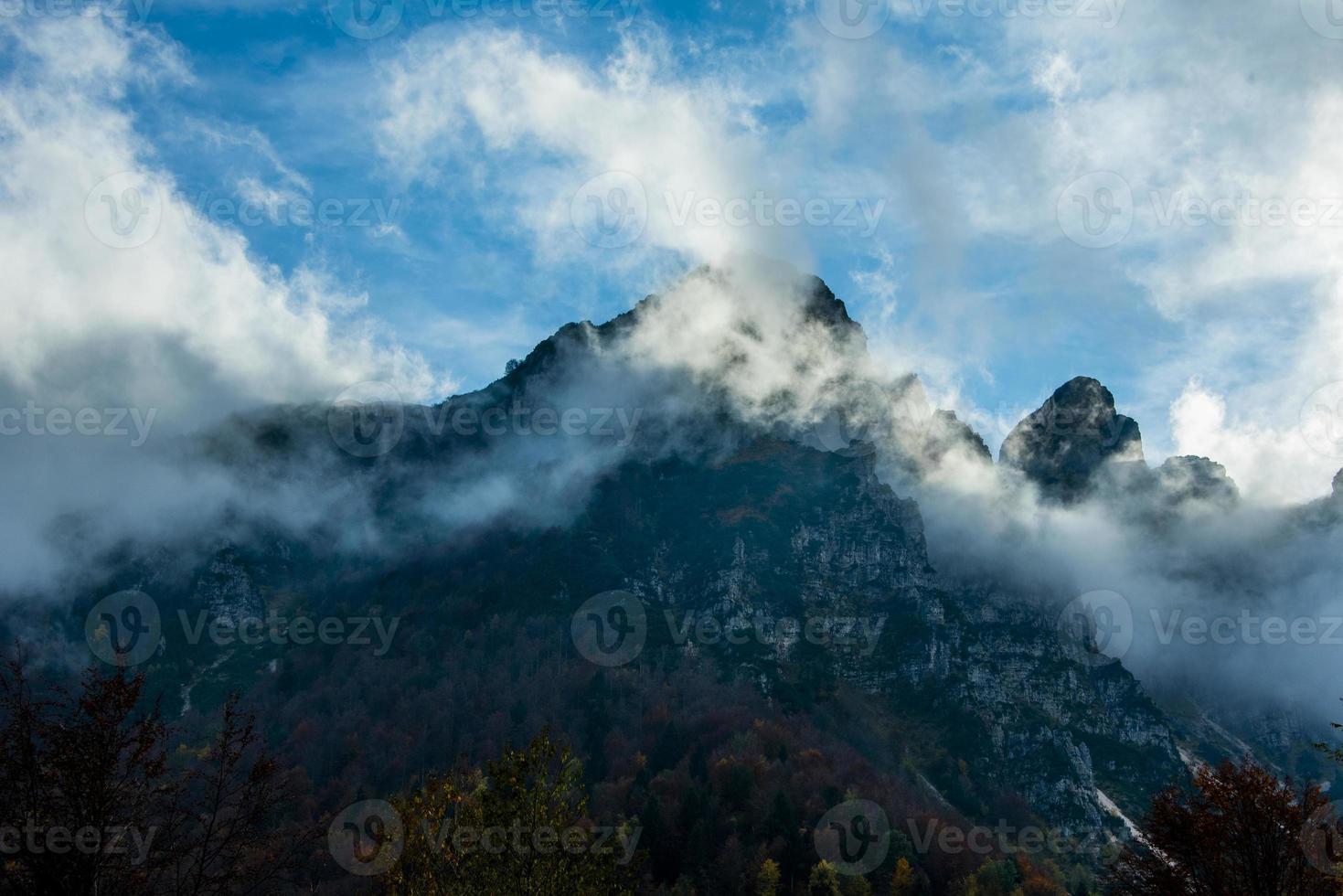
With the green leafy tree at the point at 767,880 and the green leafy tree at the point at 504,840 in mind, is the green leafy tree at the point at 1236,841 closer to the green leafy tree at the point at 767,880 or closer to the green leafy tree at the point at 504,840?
the green leafy tree at the point at 504,840

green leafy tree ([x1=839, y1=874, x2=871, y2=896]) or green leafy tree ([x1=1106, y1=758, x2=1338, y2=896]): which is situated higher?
green leafy tree ([x1=1106, y1=758, x2=1338, y2=896])

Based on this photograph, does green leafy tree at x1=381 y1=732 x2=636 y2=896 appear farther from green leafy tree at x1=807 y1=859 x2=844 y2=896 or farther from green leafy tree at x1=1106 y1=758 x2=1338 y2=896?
green leafy tree at x1=807 y1=859 x2=844 y2=896

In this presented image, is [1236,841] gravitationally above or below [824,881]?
above

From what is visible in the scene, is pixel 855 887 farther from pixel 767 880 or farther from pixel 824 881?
pixel 767 880

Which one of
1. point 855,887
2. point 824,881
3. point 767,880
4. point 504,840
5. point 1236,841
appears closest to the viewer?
point 504,840

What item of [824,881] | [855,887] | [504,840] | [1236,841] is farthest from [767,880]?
[504,840]

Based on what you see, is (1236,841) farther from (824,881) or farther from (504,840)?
(824,881)

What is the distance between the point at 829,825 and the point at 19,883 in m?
133

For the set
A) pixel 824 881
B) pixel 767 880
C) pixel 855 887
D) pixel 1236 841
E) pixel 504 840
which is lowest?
pixel 855 887

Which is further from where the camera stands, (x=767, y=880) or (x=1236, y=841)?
(x=767, y=880)

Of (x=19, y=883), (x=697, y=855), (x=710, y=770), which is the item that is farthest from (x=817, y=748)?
(x=19, y=883)

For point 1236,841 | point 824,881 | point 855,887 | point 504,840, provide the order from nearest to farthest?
point 504,840 < point 1236,841 < point 824,881 < point 855,887

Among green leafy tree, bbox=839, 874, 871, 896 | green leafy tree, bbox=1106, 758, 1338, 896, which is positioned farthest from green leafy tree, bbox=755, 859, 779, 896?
green leafy tree, bbox=1106, 758, 1338, 896

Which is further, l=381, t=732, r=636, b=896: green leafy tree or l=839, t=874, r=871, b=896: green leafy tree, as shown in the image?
l=839, t=874, r=871, b=896: green leafy tree
